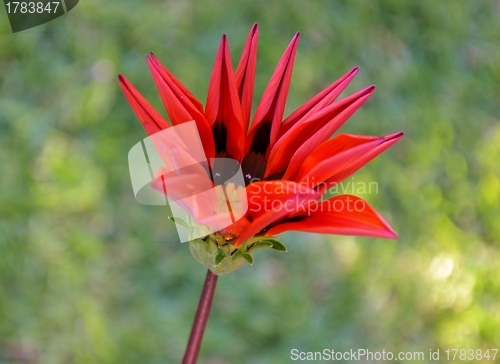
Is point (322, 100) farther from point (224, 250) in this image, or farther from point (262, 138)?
point (224, 250)

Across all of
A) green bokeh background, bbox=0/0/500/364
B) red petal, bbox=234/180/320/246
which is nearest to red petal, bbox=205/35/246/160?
red petal, bbox=234/180/320/246

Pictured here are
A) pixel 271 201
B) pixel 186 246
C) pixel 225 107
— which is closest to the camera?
pixel 271 201

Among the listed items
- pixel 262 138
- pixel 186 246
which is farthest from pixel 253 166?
pixel 186 246

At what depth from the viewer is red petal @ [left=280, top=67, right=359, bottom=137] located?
1.97 ft

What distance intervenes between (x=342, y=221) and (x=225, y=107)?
19cm

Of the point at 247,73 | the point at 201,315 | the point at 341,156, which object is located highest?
the point at 247,73

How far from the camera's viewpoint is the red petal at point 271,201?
0.48 meters

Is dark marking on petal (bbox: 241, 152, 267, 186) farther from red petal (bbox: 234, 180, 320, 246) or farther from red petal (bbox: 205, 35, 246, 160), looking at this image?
red petal (bbox: 234, 180, 320, 246)

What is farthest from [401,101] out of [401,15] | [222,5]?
[222,5]

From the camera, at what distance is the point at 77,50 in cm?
177

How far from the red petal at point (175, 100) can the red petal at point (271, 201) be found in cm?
10

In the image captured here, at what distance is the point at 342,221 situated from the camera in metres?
0.52

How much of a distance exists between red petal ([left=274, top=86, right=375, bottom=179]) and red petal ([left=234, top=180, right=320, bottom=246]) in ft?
0.25

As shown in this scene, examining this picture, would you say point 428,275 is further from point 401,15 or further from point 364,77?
point 401,15
